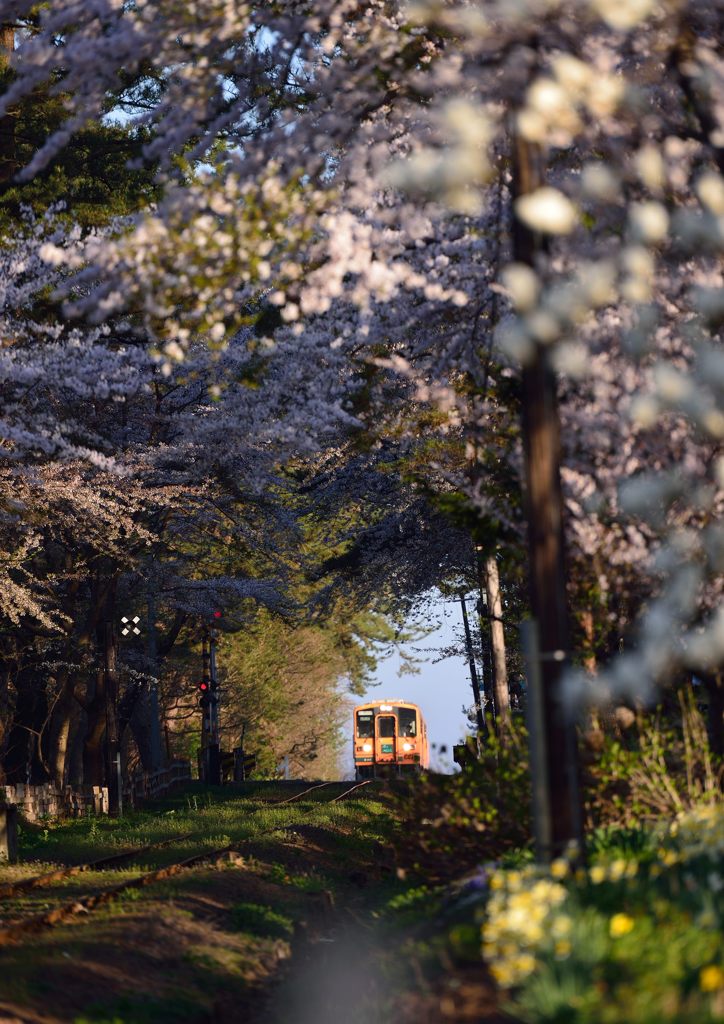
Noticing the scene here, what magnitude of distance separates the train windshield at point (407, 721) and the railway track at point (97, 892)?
28399 millimetres

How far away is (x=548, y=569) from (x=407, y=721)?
4696 cm

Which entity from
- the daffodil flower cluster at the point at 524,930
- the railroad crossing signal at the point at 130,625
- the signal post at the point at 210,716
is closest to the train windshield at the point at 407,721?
the signal post at the point at 210,716

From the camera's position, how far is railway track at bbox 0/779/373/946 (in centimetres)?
1462

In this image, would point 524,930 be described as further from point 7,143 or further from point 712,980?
point 7,143

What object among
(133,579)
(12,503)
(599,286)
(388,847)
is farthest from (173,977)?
(133,579)

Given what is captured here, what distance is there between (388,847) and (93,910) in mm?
6772

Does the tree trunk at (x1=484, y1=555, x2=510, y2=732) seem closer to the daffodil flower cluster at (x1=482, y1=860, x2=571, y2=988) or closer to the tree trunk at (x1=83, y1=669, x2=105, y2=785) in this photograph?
the tree trunk at (x1=83, y1=669, x2=105, y2=785)

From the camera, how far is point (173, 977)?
12.3 meters

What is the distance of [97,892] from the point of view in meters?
17.5

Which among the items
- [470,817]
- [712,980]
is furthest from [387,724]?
[712,980]

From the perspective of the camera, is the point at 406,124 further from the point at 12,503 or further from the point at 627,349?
the point at 12,503

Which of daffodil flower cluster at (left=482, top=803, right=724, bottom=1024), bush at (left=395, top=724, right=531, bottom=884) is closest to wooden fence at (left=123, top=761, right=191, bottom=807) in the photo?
bush at (left=395, top=724, right=531, bottom=884)

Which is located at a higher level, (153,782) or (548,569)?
(548,569)

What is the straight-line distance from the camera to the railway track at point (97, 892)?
1462 cm
